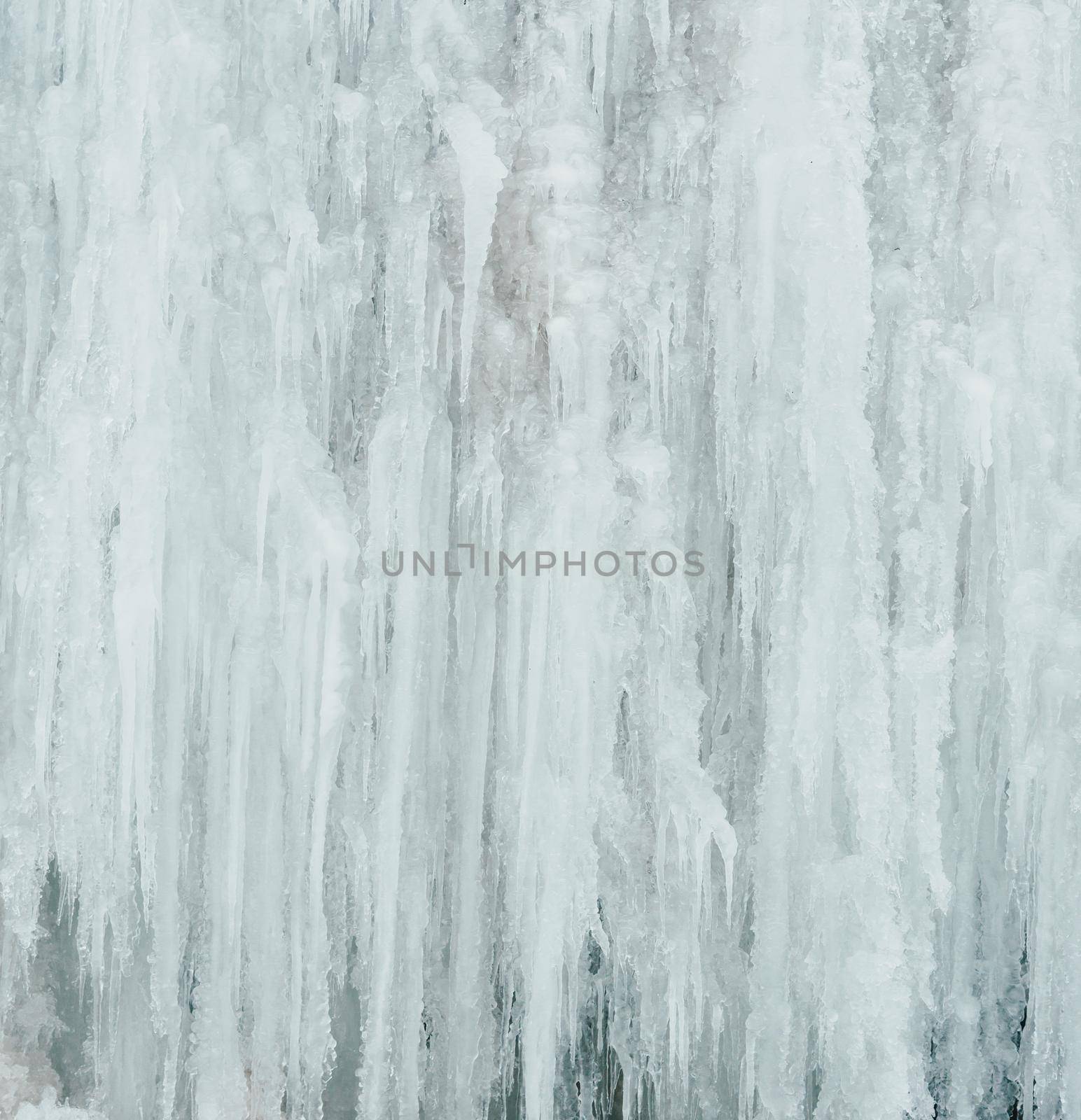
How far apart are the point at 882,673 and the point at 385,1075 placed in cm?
155

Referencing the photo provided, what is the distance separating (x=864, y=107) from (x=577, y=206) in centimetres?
76

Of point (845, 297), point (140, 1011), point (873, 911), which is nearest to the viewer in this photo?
point (873, 911)

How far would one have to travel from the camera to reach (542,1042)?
3049mm

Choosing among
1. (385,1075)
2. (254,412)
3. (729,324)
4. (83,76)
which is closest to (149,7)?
(83,76)

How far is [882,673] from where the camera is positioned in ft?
9.91

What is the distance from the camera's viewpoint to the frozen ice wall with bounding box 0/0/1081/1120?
3.09 m

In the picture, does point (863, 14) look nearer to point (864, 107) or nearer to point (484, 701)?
point (864, 107)

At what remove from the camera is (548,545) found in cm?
312

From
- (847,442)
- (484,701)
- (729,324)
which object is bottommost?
(484,701)

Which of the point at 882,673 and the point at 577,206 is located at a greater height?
the point at 577,206

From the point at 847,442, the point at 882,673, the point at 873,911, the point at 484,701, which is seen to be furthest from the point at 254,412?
the point at 873,911

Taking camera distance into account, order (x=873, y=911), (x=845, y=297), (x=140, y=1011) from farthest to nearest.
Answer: (x=140, y=1011), (x=845, y=297), (x=873, y=911)

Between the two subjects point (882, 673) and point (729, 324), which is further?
point (729, 324)

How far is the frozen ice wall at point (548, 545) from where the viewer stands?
10.1ft
